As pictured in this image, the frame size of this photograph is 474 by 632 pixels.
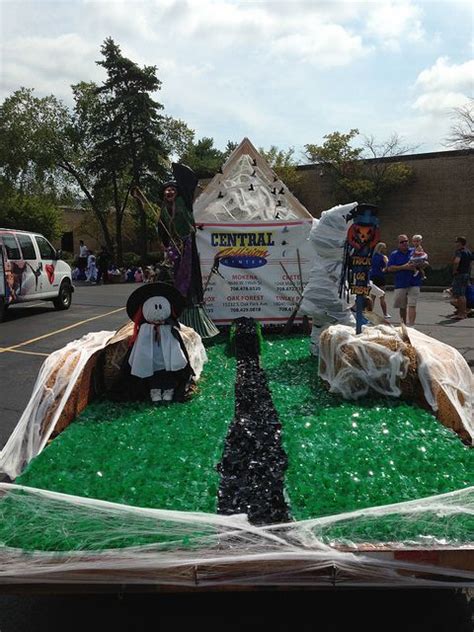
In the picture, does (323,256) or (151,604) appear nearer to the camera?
(151,604)

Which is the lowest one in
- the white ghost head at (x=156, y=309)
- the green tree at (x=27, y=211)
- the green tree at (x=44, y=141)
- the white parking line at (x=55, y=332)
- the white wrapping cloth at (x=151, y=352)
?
the white parking line at (x=55, y=332)

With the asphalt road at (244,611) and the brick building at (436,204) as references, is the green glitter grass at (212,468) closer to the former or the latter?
the asphalt road at (244,611)

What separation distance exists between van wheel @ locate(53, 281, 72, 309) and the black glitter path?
33.8ft

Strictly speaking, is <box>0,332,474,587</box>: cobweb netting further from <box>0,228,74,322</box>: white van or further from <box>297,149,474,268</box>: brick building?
<box>297,149,474,268</box>: brick building

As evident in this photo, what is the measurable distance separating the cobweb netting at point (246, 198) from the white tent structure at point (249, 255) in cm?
1

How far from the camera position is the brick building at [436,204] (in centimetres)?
2609

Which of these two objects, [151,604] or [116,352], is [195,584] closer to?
[151,604]

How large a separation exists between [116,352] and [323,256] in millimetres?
2478

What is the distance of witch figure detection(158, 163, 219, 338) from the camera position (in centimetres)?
657

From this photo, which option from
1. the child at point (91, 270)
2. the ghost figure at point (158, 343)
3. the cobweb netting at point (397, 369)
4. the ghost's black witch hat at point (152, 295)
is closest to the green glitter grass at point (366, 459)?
the cobweb netting at point (397, 369)

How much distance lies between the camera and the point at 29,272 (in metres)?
12.5

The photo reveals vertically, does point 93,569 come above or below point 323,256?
below

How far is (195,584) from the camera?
2215 millimetres

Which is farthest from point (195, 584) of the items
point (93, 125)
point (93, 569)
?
point (93, 125)
